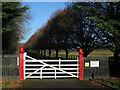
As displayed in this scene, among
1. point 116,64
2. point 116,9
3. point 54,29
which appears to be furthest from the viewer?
point 54,29

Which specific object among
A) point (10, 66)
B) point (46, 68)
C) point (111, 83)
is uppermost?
point (10, 66)

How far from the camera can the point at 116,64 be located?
14594 mm

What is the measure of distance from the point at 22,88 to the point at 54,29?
95.9 ft

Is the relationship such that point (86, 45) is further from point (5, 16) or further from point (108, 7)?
point (5, 16)

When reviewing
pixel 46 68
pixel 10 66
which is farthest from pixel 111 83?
pixel 10 66

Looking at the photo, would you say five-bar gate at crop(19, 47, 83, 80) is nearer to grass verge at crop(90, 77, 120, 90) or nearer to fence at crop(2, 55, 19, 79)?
fence at crop(2, 55, 19, 79)

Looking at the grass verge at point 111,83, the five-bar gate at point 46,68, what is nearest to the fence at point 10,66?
the five-bar gate at point 46,68

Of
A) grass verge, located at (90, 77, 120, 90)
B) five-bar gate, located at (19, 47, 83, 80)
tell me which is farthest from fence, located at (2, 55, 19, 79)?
grass verge, located at (90, 77, 120, 90)

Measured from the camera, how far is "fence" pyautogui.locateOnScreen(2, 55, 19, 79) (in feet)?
44.0

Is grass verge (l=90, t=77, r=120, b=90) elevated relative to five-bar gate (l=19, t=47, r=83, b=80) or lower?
lower

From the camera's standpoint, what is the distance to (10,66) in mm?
13398

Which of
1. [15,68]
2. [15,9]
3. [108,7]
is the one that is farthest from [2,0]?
[108,7]

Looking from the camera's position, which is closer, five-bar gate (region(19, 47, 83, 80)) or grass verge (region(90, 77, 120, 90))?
grass verge (region(90, 77, 120, 90))

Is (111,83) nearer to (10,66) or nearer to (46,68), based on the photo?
(46,68)
